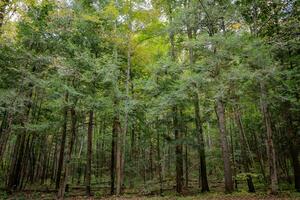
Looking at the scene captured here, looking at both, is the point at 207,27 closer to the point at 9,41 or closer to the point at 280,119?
the point at 280,119

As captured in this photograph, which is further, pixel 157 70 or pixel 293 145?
pixel 293 145

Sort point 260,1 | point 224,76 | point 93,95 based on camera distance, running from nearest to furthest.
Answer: point 224,76 → point 260,1 → point 93,95

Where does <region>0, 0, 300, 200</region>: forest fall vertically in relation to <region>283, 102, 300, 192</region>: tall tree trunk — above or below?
above

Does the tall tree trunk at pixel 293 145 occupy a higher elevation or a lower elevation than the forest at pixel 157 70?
lower

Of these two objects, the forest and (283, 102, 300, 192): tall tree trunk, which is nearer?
the forest

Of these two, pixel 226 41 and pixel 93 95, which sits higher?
pixel 226 41

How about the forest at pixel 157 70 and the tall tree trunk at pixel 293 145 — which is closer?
the forest at pixel 157 70

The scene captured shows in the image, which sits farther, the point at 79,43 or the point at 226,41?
the point at 79,43

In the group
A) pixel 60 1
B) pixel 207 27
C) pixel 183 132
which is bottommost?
pixel 183 132

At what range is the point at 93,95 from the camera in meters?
12.8

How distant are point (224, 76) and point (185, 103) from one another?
3481 millimetres

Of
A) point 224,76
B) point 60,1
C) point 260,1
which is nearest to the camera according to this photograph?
point 224,76

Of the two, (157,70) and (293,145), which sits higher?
(157,70)

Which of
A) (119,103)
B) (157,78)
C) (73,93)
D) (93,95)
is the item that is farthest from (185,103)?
(73,93)
